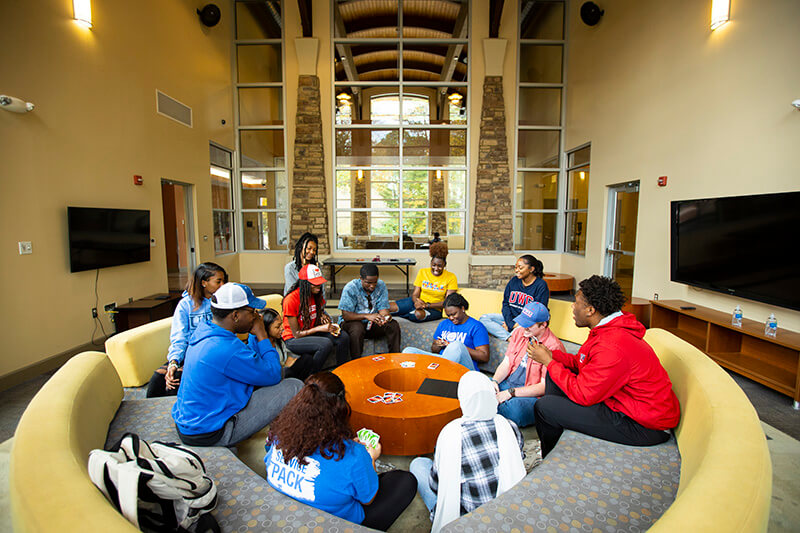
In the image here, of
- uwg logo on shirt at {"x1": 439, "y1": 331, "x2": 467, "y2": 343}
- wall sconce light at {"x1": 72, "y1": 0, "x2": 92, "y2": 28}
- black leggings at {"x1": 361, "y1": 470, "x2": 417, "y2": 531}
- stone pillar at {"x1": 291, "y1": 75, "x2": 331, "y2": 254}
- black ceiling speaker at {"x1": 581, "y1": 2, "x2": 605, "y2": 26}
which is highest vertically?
black ceiling speaker at {"x1": 581, "y1": 2, "x2": 605, "y2": 26}

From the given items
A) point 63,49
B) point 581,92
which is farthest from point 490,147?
point 63,49

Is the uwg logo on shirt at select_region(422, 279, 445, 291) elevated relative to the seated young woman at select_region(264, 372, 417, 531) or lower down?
elevated

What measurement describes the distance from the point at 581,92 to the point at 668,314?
16.7 feet

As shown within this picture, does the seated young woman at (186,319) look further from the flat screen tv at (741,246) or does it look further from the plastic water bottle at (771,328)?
the flat screen tv at (741,246)

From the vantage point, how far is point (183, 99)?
6.71m

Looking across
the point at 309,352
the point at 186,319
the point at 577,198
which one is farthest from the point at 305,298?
the point at 577,198

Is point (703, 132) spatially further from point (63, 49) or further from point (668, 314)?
point (63, 49)

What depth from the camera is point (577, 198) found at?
8320 mm

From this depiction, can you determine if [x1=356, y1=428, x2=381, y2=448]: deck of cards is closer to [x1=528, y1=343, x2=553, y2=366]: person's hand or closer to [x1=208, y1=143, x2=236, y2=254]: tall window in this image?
[x1=528, y1=343, x2=553, y2=366]: person's hand

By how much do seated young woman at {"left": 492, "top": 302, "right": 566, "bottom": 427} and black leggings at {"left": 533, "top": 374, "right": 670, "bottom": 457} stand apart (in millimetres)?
244

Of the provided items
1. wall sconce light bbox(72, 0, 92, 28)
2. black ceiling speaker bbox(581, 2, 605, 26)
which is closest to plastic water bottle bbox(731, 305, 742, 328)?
black ceiling speaker bbox(581, 2, 605, 26)

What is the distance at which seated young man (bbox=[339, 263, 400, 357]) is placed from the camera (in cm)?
401

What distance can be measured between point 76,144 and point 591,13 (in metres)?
8.30

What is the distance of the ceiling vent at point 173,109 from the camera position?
6052 millimetres
